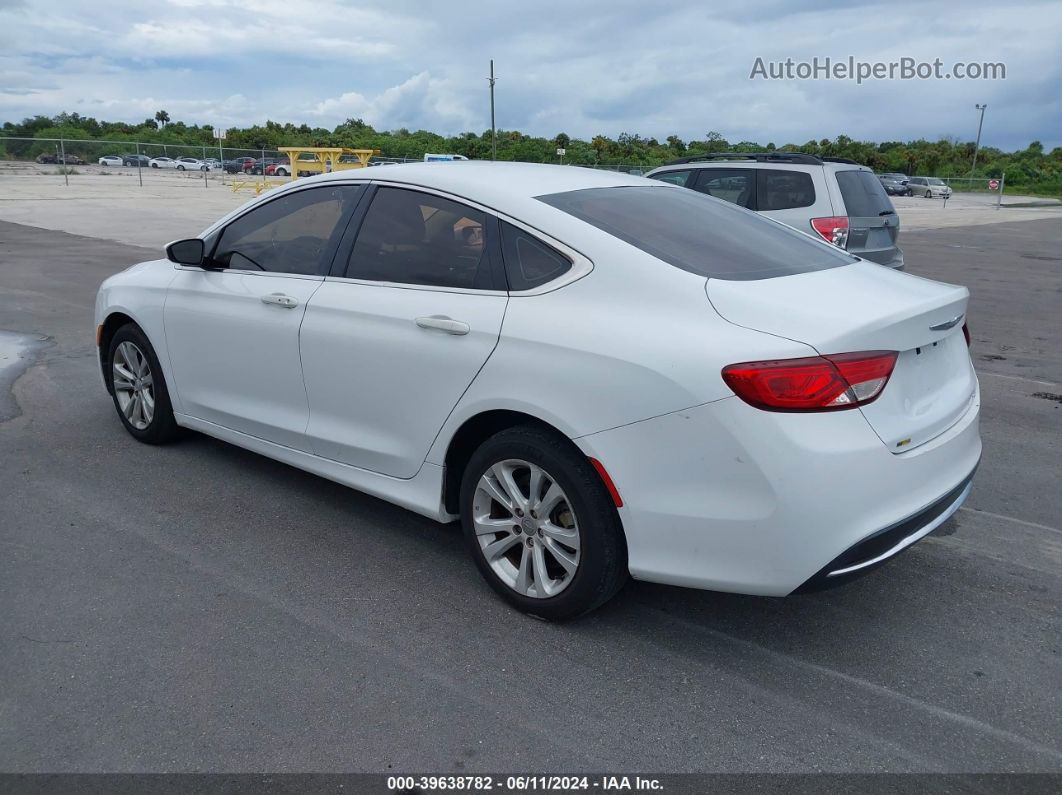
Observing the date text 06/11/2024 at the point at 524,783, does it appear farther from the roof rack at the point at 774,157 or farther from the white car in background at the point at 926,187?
the white car in background at the point at 926,187

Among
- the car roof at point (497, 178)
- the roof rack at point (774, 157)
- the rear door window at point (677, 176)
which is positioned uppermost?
the car roof at point (497, 178)

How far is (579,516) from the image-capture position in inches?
125

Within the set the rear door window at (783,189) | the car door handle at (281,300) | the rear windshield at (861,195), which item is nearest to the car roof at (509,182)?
the car door handle at (281,300)

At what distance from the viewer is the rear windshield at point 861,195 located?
31.0ft

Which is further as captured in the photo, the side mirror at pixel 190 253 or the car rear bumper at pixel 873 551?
the side mirror at pixel 190 253

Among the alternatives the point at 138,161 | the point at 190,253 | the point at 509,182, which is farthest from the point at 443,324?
the point at 138,161

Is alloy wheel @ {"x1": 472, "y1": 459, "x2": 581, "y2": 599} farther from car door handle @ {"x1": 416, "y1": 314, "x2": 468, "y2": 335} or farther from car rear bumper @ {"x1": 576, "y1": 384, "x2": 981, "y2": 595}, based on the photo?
car door handle @ {"x1": 416, "y1": 314, "x2": 468, "y2": 335}

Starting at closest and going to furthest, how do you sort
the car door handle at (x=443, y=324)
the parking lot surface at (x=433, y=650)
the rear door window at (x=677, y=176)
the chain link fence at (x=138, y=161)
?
the parking lot surface at (x=433, y=650) < the car door handle at (x=443, y=324) < the rear door window at (x=677, y=176) < the chain link fence at (x=138, y=161)

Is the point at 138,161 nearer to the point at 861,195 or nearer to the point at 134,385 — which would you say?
the point at 861,195

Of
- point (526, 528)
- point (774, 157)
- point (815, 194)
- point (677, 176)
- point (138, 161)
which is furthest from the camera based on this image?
point (138, 161)

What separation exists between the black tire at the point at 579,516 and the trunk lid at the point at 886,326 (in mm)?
745

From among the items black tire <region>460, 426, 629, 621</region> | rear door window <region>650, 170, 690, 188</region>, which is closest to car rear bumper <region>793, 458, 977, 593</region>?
black tire <region>460, 426, 629, 621</region>

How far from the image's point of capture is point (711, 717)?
2879 millimetres

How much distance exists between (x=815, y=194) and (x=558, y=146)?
5227cm
